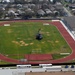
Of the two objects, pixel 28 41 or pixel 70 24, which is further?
pixel 70 24

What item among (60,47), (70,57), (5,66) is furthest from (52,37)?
(5,66)

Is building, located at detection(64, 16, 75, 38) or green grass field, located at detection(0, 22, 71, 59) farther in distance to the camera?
building, located at detection(64, 16, 75, 38)

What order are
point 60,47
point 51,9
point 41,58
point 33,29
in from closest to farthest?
point 41,58, point 60,47, point 33,29, point 51,9

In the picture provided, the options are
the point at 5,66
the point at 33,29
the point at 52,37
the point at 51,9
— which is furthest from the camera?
the point at 51,9

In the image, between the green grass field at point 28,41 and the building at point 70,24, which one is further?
the building at point 70,24

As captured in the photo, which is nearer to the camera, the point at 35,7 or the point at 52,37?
the point at 52,37

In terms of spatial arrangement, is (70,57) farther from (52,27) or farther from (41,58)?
(52,27)

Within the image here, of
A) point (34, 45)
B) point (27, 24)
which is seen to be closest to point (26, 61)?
point (34, 45)
